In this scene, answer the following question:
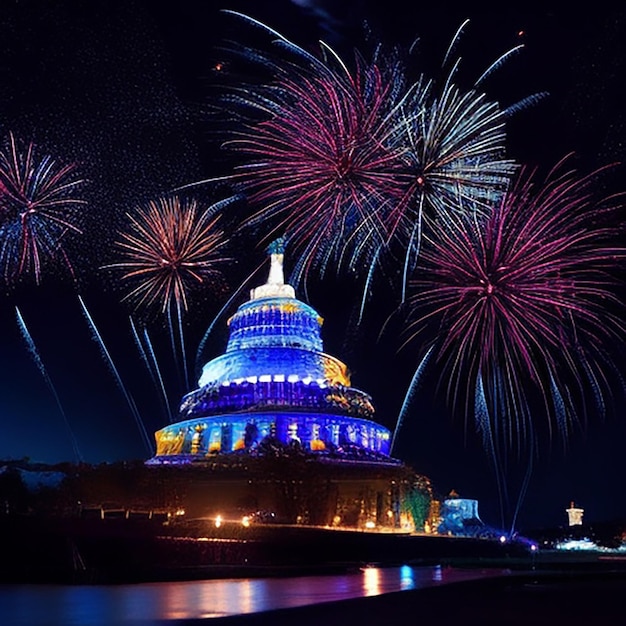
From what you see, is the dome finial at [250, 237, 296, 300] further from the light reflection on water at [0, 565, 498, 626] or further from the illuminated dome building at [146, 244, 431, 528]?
the light reflection on water at [0, 565, 498, 626]

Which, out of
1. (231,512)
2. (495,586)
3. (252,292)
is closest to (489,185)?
(495,586)

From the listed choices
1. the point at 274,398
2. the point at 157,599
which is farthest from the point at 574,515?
the point at 157,599

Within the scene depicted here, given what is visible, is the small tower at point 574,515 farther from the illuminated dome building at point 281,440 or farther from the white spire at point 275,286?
the white spire at point 275,286

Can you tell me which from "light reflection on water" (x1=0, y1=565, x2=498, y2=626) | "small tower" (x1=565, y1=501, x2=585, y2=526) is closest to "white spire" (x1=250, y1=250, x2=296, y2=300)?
"small tower" (x1=565, y1=501, x2=585, y2=526)

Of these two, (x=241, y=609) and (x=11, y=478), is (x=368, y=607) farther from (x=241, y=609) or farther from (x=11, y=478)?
(x=11, y=478)

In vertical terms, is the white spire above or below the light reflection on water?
above

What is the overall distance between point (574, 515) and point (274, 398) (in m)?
57.4

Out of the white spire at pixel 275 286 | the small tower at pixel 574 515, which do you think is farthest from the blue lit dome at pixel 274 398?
the small tower at pixel 574 515

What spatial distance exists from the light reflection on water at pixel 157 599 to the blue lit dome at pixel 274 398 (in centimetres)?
5220

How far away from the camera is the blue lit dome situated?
75.3 metres

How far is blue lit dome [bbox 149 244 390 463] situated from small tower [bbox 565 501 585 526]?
41.5m

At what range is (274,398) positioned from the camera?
77.9 meters

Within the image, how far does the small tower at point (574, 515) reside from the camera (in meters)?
110

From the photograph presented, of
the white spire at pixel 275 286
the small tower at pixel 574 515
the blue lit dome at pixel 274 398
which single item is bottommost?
the small tower at pixel 574 515
